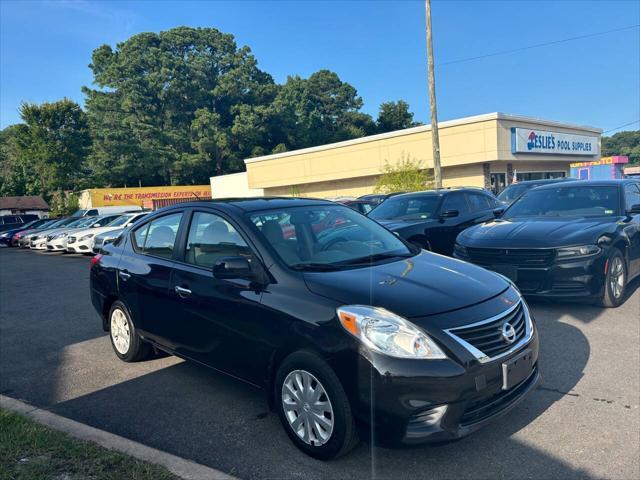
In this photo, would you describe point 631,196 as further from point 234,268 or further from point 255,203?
point 234,268

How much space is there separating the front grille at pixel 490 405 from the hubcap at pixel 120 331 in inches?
139

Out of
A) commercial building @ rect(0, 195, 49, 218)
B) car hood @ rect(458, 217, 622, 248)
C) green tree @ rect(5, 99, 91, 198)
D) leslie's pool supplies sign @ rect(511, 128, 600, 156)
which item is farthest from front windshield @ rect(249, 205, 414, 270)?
commercial building @ rect(0, 195, 49, 218)

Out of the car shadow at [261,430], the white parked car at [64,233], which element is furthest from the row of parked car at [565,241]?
the white parked car at [64,233]

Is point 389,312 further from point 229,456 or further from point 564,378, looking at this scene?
point 564,378

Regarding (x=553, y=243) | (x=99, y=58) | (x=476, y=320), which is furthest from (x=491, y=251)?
(x=99, y=58)

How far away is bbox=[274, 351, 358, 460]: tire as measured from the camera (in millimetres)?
3043

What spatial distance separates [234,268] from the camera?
3.62m

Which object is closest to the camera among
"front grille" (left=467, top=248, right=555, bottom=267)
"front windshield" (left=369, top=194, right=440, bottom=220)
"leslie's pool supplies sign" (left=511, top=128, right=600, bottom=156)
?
"front grille" (left=467, top=248, right=555, bottom=267)

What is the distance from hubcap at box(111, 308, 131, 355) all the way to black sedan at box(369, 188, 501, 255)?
4.94m

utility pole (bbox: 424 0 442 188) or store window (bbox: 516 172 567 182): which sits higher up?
utility pole (bbox: 424 0 442 188)

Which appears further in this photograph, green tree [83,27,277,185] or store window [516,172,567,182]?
green tree [83,27,277,185]

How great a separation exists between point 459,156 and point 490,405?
28.7 meters

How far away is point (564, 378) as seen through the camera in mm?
4332

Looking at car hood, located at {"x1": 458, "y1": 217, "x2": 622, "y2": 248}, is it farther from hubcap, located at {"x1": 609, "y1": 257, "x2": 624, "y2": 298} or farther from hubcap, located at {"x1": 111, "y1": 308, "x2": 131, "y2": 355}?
hubcap, located at {"x1": 111, "y1": 308, "x2": 131, "y2": 355}
